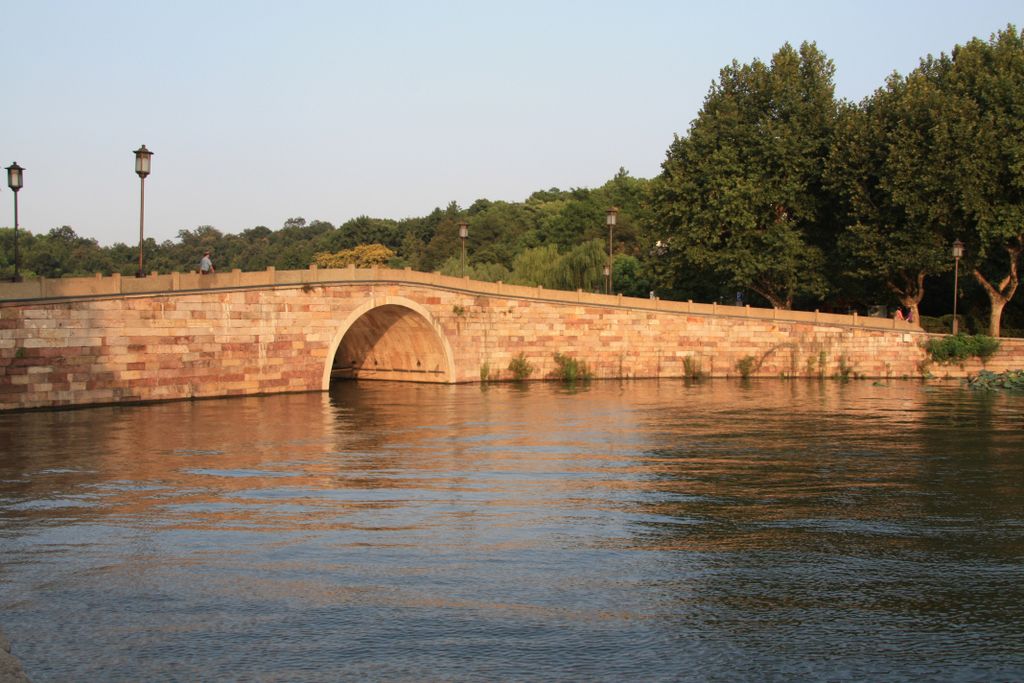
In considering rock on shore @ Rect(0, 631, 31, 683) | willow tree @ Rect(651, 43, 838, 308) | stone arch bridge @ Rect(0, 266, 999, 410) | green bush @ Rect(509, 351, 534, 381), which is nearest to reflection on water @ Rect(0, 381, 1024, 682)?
rock on shore @ Rect(0, 631, 31, 683)

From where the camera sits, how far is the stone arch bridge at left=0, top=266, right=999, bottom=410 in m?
23.8

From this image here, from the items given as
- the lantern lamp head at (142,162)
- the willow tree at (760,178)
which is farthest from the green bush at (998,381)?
the lantern lamp head at (142,162)

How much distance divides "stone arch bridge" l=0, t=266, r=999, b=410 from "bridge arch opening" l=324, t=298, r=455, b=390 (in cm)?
6

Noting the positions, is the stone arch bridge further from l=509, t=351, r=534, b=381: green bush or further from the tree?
the tree

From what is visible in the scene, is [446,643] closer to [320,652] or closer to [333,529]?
[320,652]

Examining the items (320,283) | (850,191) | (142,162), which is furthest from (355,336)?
(850,191)

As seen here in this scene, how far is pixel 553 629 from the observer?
781 centimetres

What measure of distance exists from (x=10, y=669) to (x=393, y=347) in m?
29.0

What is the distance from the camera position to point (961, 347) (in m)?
37.8

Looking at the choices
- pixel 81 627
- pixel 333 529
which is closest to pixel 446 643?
pixel 81 627

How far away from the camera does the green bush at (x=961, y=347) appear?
123 ft

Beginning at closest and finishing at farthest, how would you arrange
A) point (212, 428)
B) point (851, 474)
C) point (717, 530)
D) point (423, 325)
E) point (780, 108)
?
1. point (717, 530)
2. point (851, 474)
3. point (212, 428)
4. point (423, 325)
5. point (780, 108)

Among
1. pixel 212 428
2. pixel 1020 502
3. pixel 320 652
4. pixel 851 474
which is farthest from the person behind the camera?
pixel 212 428

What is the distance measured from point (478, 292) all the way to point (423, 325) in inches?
78.9
